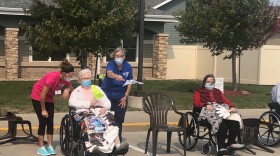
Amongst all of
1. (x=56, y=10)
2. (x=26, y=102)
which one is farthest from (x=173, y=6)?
(x=26, y=102)

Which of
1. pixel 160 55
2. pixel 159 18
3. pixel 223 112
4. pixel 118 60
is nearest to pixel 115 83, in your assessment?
pixel 118 60

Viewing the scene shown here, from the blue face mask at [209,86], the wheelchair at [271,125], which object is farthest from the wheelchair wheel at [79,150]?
the wheelchair at [271,125]

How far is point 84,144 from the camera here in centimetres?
660

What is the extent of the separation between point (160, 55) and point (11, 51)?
24.7 ft

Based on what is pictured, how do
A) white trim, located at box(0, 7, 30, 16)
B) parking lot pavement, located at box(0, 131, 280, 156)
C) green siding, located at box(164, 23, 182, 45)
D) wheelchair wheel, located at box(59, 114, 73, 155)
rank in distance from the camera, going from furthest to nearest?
green siding, located at box(164, 23, 182, 45)
white trim, located at box(0, 7, 30, 16)
parking lot pavement, located at box(0, 131, 280, 156)
wheelchair wheel, located at box(59, 114, 73, 155)

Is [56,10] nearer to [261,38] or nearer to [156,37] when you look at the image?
[261,38]

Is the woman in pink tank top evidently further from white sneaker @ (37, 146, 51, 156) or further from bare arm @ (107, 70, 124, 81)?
bare arm @ (107, 70, 124, 81)

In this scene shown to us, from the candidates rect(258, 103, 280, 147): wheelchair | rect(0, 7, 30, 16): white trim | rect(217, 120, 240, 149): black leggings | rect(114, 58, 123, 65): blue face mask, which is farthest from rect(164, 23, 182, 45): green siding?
rect(114, 58, 123, 65): blue face mask

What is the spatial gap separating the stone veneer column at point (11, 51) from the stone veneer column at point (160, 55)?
7197 mm

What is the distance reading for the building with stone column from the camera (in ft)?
67.9

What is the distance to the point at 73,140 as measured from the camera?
7051mm

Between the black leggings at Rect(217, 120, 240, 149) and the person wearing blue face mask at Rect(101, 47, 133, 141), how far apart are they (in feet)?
5.53

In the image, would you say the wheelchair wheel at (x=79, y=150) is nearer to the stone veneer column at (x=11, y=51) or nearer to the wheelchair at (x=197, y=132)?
the wheelchair at (x=197, y=132)

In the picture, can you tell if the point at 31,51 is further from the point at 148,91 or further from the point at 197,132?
the point at 197,132
